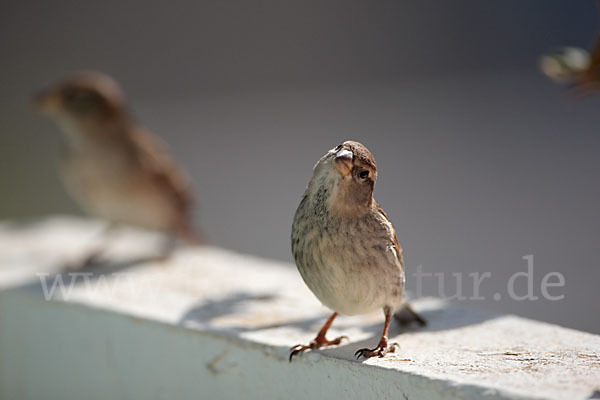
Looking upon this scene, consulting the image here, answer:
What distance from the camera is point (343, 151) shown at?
218cm

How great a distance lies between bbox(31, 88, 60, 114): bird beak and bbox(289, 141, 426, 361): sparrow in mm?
2240

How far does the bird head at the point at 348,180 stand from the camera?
7.30ft

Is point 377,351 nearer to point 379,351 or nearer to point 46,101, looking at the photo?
point 379,351

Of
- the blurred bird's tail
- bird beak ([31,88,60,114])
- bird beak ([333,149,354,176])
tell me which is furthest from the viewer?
bird beak ([31,88,60,114])

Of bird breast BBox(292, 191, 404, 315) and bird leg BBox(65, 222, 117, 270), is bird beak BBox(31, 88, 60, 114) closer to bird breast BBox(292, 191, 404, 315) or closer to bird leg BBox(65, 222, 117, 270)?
bird leg BBox(65, 222, 117, 270)

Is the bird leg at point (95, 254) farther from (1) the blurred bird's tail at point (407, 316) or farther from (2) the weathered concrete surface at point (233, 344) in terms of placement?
(1) the blurred bird's tail at point (407, 316)

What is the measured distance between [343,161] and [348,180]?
0.12 m

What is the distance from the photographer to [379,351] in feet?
7.66

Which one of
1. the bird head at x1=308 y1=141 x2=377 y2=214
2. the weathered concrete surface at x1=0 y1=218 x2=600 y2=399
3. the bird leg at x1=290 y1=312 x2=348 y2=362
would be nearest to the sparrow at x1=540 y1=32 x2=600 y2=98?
the bird head at x1=308 y1=141 x2=377 y2=214

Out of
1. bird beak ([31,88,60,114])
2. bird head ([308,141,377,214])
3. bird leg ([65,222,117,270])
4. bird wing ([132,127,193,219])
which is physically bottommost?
bird head ([308,141,377,214])

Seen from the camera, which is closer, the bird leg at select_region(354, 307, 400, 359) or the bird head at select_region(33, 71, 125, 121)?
the bird leg at select_region(354, 307, 400, 359)

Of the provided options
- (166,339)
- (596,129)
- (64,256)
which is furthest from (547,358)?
(596,129)

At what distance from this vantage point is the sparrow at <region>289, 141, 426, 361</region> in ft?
7.52

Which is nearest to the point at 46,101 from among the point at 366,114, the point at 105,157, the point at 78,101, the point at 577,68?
the point at 78,101
